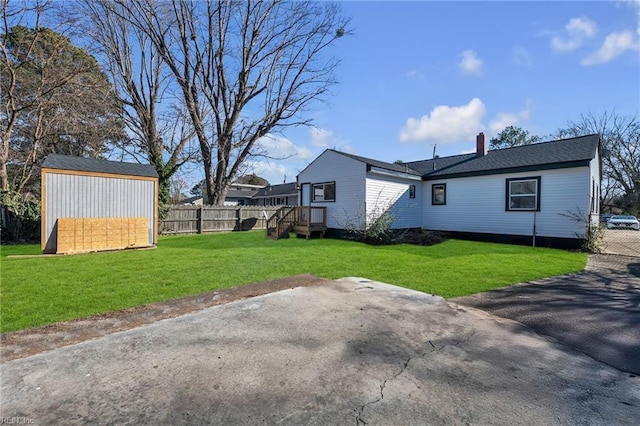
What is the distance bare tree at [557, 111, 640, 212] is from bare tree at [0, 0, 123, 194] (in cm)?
3949

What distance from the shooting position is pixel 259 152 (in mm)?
20312

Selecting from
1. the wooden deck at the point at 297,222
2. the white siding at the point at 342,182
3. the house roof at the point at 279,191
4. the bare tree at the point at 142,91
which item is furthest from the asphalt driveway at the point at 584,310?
the house roof at the point at 279,191

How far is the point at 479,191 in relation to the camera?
44.7 ft

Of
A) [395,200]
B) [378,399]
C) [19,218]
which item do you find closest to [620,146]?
[395,200]

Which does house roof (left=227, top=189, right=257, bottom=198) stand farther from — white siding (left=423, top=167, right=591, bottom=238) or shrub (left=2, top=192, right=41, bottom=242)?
white siding (left=423, top=167, right=591, bottom=238)

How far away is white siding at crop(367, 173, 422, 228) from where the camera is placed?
1309 cm

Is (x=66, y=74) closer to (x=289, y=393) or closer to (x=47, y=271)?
(x=47, y=271)

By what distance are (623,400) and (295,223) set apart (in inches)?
486

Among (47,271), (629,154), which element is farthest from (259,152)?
(629,154)

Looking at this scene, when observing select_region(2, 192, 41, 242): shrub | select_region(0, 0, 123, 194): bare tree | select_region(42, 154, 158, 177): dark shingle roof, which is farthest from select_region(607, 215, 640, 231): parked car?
select_region(2, 192, 41, 242): shrub

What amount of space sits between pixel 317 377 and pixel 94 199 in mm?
10449

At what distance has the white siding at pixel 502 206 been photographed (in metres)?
11.0

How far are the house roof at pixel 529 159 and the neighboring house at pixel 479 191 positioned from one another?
3 cm

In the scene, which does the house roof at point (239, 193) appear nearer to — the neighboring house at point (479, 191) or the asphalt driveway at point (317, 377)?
the neighboring house at point (479, 191)
